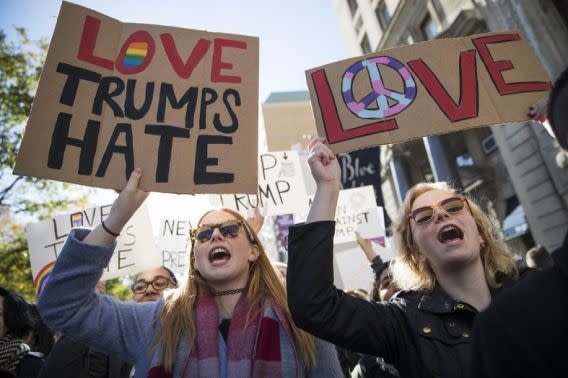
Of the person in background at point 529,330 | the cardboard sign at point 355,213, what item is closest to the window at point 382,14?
the cardboard sign at point 355,213

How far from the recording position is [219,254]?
244 centimetres

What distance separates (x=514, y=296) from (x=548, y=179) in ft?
33.8

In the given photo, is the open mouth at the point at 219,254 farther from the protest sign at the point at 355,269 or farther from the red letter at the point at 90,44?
the protest sign at the point at 355,269

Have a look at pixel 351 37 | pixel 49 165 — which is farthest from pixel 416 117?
pixel 351 37

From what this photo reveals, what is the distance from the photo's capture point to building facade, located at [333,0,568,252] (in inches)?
358

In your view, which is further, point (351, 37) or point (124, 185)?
point (351, 37)

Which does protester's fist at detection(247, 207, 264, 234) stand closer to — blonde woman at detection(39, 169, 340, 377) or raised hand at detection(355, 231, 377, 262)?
blonde woman at detection(39, 169, 340, 377)

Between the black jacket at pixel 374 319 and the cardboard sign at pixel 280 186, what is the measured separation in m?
2.84

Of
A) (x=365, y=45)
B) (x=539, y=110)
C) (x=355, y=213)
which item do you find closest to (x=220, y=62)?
(x=539, y=110)

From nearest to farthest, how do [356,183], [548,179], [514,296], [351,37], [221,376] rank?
1. [514,296]
2. [221,376]
3. [356,183]
4. [548,179]
5. [351,37]

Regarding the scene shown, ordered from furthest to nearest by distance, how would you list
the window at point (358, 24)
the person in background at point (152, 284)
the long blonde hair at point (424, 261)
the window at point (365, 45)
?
the window at point (358, 24)
the window at point (365, 45)
the person in background at point (152, 284)
the long blonde hair at point (424, 261)

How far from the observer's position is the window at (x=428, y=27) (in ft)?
47.7

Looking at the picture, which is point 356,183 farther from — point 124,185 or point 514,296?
point 514,296

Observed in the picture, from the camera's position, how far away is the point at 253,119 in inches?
93.4
